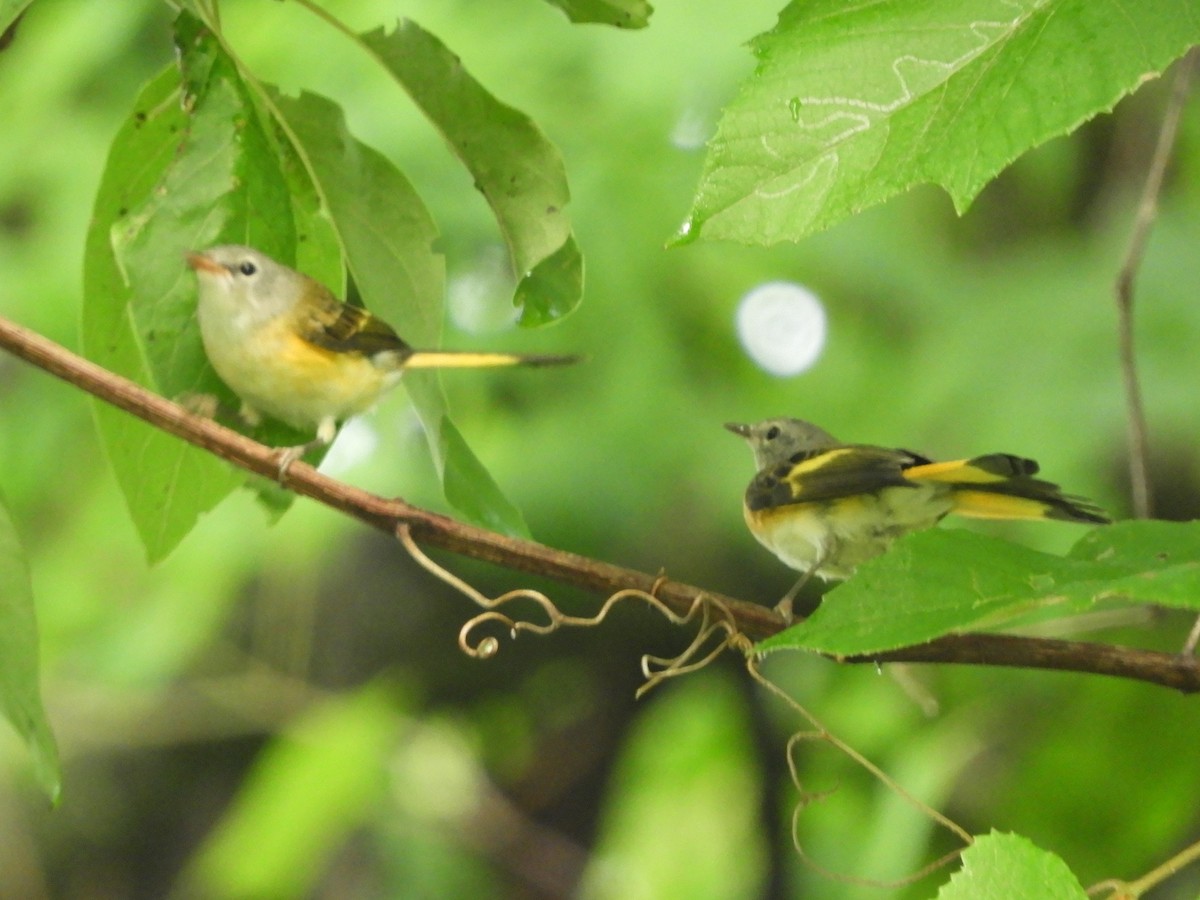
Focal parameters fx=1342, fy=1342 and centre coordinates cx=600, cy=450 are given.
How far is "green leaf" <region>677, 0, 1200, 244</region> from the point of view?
99 cm

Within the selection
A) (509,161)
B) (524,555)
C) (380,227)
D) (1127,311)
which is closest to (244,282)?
(380,227)

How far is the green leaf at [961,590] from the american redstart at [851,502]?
99 centimetres

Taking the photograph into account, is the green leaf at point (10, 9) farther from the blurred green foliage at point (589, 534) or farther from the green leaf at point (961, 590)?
the blurred green foliage at point (589, 534)

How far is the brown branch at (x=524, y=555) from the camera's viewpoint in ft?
3.93

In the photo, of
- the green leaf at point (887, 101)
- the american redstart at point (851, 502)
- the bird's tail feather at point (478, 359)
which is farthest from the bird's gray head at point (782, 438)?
the green leaf at point (887, 101)

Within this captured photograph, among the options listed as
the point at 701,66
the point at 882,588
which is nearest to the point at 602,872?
the point at 701,66

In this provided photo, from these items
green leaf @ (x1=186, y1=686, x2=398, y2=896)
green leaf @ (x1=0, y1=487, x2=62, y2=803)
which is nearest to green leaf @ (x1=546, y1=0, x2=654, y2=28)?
Answer: green leaf @ (x1=0, y1=487, x2=62, y2=803)

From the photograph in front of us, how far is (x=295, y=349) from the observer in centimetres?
252

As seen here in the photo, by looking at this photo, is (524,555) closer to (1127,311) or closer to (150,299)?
(150,299)

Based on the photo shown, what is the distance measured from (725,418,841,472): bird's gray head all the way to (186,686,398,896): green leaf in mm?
1630

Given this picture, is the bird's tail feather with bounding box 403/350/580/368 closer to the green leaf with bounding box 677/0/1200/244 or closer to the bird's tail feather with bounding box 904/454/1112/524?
the bird's tail feather with bounding box 904/454/1112/524

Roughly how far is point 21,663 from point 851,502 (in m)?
1.58

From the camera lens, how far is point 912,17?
102 cm

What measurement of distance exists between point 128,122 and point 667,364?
8.16 ft
